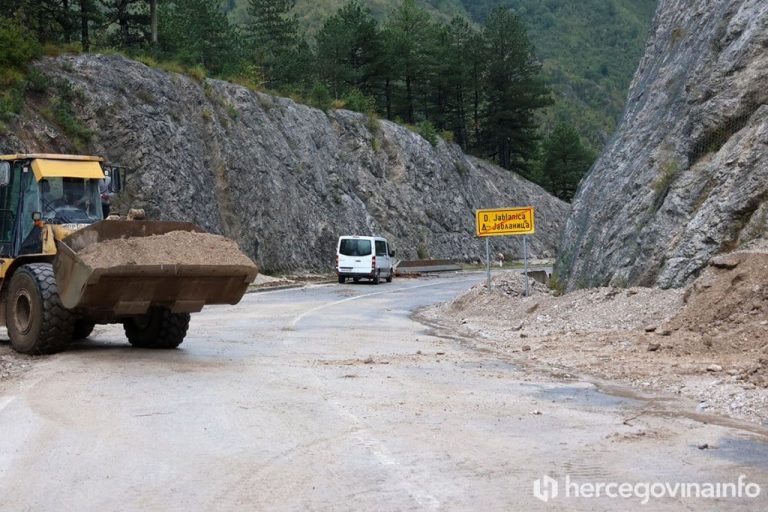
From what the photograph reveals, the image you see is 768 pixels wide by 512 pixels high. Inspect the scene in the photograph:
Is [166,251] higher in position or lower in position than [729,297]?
higher

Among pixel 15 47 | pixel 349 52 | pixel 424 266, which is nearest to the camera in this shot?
pixel 15 47

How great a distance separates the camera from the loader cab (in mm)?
13281

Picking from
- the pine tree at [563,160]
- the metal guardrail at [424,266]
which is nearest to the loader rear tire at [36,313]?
the metal guardrail at [424,266]

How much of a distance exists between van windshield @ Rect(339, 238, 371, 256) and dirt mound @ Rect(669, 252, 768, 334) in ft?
87.6

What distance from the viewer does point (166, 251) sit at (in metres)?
12.1

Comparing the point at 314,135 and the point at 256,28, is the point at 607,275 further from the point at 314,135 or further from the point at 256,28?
the point at 256,28

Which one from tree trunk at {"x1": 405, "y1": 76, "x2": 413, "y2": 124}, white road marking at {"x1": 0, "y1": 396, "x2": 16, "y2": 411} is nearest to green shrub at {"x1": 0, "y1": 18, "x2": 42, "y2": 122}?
white road marking at {"x1": 0, "y1": 396, "x2": 16, "y2": 411}

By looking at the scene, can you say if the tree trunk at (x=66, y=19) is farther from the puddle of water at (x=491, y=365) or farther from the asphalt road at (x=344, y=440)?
the puddle of water at (x=491, y=365)

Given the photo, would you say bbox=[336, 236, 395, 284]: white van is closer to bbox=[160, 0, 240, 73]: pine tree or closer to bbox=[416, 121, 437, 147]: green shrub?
bbox=[160, 0, 240, 73]: pine tree

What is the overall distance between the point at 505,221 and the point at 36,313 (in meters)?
13.7

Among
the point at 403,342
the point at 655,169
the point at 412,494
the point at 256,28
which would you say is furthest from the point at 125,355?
the point at 256,28

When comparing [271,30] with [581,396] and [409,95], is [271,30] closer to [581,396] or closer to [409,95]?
[409,95]

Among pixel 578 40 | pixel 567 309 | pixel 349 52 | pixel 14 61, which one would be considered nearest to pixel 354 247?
pixel 14 61

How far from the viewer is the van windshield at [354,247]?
4050 cm
